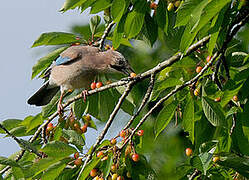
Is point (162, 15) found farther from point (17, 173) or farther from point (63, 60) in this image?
point (63, 60)

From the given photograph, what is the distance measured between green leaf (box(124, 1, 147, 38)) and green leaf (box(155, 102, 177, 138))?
0.63 meters

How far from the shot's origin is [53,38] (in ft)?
12.0

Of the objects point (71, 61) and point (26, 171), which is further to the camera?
point (71, 61)

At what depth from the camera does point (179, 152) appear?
607 centimetres

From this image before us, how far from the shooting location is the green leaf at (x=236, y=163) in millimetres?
2752

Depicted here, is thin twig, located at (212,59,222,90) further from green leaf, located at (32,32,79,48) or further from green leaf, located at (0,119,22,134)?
green leaf, located at (0,119,22,134)

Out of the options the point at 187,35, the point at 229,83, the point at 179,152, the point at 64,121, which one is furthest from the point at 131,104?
the point at 179,152

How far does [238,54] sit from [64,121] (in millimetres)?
1559

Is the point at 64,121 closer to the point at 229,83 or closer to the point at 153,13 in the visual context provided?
the point at 153,13

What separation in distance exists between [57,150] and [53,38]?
44.5 inches

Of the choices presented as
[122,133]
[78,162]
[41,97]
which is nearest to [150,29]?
[122,133]

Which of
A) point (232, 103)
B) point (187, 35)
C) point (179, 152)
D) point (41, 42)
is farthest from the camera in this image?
point (179, 152)

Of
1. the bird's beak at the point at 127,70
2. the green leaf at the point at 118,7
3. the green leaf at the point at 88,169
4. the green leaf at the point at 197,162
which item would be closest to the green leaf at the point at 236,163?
the green leaf at the point at 197,162

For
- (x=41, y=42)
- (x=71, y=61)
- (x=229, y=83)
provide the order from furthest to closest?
(x=71, y=61) < (x=41, y=42) < (x=229, y=83)
